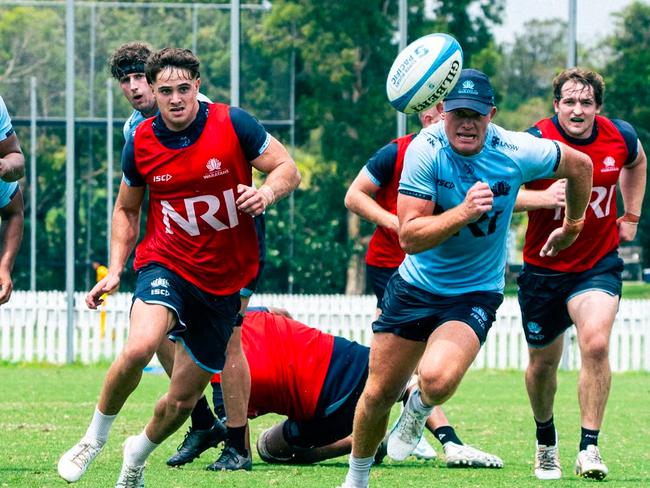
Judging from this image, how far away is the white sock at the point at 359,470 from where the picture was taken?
22.0 feet

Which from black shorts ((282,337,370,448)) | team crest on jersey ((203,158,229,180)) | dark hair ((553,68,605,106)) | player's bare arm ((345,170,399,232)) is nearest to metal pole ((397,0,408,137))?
player's bare arm ((345,170,399,232))

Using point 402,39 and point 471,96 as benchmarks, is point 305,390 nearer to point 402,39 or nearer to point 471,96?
point 471,96

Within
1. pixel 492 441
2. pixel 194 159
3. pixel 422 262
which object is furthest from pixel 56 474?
pixel 492 441

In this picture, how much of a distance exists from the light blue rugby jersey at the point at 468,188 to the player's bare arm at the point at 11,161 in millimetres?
2382

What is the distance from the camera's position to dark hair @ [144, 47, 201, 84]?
274 inches

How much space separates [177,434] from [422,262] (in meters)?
4.32

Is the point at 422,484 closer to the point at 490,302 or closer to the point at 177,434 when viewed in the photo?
the point at 490,302

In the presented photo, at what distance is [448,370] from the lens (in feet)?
20.7

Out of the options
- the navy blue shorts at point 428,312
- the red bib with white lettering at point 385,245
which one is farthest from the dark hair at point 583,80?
the navy blue shorts at point 428,312

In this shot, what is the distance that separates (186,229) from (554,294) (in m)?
2.63

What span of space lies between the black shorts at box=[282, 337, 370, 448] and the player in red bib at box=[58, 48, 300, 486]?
1535 millimetres

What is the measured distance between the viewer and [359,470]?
6711 mm

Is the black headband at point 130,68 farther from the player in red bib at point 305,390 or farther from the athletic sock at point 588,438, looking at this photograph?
the athletic sock at point 588,438

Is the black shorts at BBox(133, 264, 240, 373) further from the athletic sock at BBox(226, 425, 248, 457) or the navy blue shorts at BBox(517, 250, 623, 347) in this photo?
the navy blue shorts at BBox(517, 250, 623, 347)
